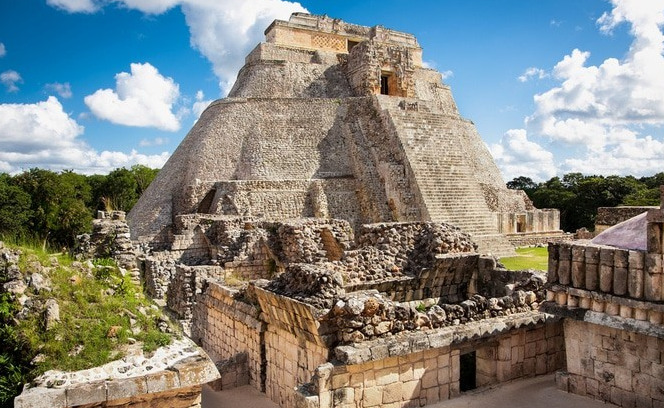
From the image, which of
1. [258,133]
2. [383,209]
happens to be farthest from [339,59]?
[383,209]

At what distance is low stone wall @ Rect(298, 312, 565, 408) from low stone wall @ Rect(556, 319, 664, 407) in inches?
26.3

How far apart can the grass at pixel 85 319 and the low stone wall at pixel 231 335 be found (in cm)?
345

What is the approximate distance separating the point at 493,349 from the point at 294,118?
1930cm

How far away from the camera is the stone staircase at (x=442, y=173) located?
766 inches

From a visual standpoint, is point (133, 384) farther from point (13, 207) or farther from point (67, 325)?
point (13, 207)

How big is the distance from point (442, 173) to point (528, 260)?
18.4ft

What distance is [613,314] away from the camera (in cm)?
541

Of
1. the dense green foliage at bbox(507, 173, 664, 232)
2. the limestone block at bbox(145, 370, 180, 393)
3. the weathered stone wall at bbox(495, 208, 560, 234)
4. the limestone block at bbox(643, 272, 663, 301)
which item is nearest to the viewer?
the limestone block at bbox(145, 370, 180, 393)

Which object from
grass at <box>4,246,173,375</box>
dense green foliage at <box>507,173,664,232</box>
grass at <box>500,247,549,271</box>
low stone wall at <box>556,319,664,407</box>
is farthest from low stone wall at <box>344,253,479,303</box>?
dense green foliage at <box>507,173,664,232</box>

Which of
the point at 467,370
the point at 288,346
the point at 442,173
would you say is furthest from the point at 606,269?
the point at 442,173

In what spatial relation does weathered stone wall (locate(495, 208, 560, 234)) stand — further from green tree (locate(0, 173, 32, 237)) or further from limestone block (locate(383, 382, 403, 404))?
green tree (locate(0, 173, 32, 237))

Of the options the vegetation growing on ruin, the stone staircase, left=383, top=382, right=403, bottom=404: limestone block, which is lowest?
left=383, top=382, right=403, bottom=404: limestone block

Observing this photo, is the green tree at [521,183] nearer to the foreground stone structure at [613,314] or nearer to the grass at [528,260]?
the grass at [528,260]

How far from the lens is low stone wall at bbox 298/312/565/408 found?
211 inches
